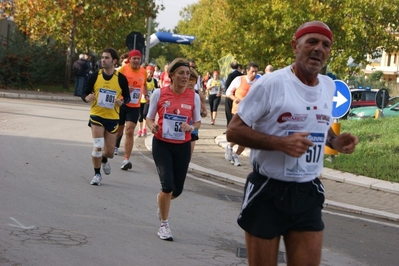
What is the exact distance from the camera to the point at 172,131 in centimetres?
870

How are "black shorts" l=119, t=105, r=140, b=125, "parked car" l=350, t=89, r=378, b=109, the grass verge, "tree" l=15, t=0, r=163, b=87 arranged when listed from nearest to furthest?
"black shorts" l=119, t=105, r=140, b=125 → the grass verge → "parked car" l=350, t=89, r=378, b=109 → "tree" l=15, t=0, r=163, b=87

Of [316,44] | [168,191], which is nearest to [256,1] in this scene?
[168,191]

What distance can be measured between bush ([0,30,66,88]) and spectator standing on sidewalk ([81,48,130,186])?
80.4 ft

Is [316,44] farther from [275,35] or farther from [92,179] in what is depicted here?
[275,35]

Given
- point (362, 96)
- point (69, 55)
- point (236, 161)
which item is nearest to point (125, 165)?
point (236, 161)

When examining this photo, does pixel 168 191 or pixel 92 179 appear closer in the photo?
pixel 168 191

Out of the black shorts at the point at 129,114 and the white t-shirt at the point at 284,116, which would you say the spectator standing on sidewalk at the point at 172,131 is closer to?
the white t-shirt at the point at 284,116

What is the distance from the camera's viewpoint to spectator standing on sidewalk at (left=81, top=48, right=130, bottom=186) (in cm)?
1138

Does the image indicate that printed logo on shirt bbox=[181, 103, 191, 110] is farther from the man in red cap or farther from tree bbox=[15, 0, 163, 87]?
tree bbox=[15, 0, 163, 87]

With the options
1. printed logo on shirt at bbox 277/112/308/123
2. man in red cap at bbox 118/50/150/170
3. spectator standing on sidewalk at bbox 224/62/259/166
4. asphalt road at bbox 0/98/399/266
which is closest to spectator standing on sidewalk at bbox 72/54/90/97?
spectator standing on sidewalk at bbox 224/62/259/166

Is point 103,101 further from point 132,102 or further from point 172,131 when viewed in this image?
point 172,131

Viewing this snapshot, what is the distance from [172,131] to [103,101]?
9.67 ft

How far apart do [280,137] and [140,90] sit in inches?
387

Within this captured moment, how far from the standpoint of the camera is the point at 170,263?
7.20 meters
